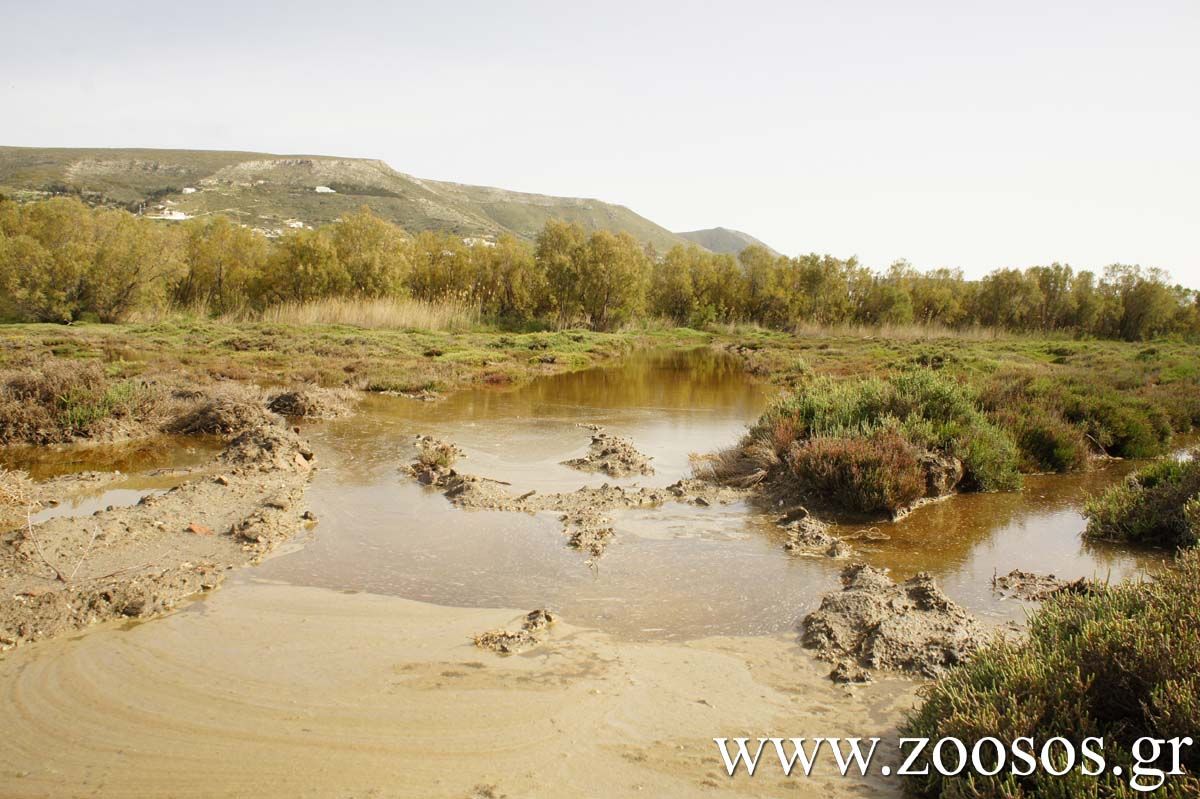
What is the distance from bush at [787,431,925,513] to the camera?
27.8 feet

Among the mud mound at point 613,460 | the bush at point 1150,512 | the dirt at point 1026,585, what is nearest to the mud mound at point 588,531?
the mud mound at point 613,460

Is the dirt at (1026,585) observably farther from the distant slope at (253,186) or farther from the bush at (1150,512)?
the distant slope at (253,186)

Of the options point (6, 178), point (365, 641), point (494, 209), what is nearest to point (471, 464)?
point (365, 641)

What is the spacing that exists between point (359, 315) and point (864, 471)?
83.8 feet

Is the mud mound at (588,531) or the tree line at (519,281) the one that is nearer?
the mud mound at (588,531)

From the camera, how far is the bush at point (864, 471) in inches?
334

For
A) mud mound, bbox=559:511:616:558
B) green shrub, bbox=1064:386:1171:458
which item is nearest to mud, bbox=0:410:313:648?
mud mound, bbox=559:511:616:558

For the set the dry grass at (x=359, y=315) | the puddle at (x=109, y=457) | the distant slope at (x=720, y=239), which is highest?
the distant slope at (x=720, y=239)

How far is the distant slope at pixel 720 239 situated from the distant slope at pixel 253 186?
69.8m

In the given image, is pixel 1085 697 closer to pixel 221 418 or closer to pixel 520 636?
pixel 520 636

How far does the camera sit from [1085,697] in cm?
337

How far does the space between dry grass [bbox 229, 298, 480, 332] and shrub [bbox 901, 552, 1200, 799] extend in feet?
93.0

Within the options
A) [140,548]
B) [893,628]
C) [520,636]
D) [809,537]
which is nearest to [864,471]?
[809,537]

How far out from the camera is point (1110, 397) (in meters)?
13.4
